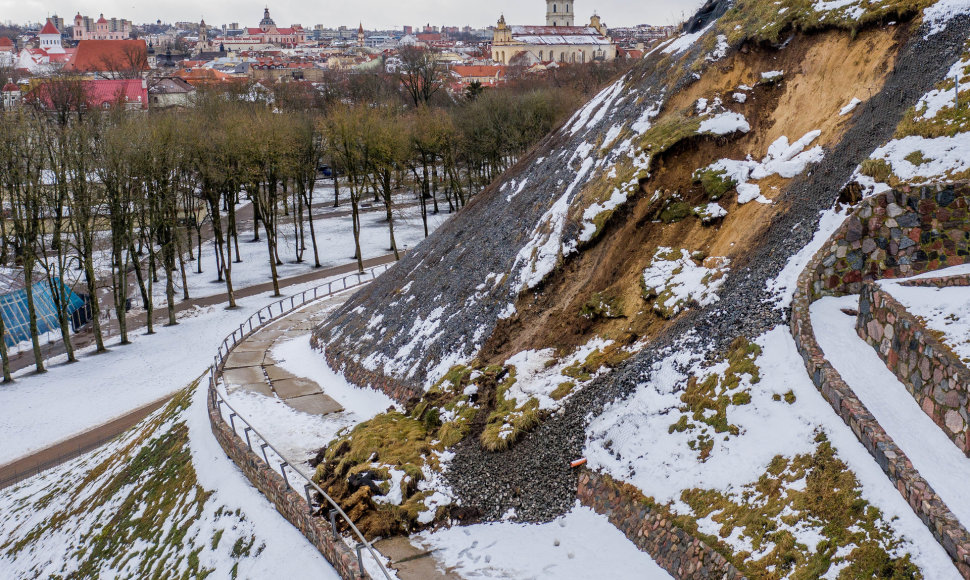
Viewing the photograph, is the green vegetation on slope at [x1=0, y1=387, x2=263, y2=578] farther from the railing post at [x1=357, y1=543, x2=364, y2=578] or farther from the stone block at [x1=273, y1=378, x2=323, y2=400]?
the railing post at [x1=357, y1=543, x2=364, y2=578]

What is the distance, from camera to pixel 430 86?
7456cm

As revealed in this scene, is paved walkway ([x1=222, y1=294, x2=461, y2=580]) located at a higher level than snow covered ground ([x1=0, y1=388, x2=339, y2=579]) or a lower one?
higher

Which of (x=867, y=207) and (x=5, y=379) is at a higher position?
(x=867, y=207)

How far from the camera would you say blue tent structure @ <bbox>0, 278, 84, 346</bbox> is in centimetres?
3462

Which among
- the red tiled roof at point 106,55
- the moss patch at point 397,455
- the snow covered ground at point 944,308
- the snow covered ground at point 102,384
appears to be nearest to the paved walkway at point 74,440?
the snow covered ground at point 102,384

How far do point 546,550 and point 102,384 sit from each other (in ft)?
77.1

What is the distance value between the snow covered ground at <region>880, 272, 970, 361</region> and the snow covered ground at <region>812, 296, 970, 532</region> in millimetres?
796

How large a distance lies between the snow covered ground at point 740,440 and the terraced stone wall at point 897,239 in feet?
4.88

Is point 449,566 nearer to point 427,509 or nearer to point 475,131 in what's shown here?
point 427,509

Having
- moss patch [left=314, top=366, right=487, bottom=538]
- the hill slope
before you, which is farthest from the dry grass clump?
moss patch [left=314, top=366, right=487, bottom=538]

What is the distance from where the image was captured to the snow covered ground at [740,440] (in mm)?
8430

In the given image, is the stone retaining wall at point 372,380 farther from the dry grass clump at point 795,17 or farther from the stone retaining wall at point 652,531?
the dry grass clump at point 795,17

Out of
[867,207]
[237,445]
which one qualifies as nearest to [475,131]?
[237,445]

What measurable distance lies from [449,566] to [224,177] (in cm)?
2943
